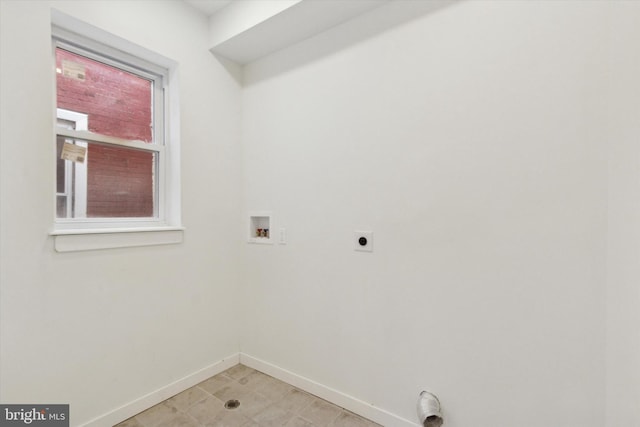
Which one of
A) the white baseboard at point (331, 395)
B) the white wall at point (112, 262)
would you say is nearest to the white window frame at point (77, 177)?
the white wall at point (112, 262)

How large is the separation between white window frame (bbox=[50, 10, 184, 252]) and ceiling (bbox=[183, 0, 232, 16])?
48 centimetres

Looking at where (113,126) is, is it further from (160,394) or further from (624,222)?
(624,222)

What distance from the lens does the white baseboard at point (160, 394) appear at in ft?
5.43

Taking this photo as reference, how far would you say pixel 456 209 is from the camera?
4.86ft

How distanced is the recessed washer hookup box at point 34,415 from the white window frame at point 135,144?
2.52 ft

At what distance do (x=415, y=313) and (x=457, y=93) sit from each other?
119 cm

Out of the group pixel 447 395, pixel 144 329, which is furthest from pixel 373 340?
pixel 144 329

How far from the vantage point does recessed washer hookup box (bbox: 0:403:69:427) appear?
136cm

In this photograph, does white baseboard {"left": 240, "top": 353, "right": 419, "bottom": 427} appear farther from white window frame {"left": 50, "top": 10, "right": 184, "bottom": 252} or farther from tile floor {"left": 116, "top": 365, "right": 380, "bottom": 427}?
white window frame {"left": 50, "top": 10, "right": 184, "bottom": 252}

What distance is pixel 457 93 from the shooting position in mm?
1476

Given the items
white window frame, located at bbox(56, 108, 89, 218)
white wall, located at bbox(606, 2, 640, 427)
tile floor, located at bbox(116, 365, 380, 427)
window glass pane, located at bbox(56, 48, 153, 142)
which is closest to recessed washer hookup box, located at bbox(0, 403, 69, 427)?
tile floor, located at bbox(116, 365, 380, 427)

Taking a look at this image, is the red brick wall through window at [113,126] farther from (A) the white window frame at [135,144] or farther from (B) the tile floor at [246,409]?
(B) the tile floor at [246,409]

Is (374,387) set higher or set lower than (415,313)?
lower

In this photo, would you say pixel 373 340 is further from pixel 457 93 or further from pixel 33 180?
pixel 33 180
